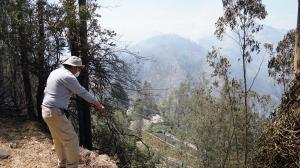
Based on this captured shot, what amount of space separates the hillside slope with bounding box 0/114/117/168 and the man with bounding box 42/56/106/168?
1.83m

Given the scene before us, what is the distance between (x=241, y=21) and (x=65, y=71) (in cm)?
1894

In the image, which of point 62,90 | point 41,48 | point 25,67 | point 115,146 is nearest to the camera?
point 62,90

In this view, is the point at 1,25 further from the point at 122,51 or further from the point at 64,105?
the point at 64,105

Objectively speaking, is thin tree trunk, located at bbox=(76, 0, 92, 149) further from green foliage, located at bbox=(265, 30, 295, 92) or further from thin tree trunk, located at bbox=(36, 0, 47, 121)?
green foliage, located at bbox=(265, 30, 295, 92)

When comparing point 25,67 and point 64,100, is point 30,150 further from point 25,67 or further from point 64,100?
point 25,67

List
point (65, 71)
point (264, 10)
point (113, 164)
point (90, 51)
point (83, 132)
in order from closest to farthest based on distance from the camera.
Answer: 1. point (65, 71)
2. point (113, 164)
3. point (90, 51)
4. point (83, 132)
5. point (264, 10)

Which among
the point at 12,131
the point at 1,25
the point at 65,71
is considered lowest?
the point at 12,131

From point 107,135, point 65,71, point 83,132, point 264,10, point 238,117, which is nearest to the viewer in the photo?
point 65,71

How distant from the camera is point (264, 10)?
23641 millimetres

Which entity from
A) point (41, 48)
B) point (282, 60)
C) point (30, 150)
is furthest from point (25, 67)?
point (282, 60)

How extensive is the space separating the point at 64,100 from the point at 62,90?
17 centimetres

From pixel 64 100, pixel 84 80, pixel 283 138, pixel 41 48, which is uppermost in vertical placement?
pixel 41 48

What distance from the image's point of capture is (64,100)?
23.0ft

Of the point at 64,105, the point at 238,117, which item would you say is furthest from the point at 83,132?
the point at 238,117
